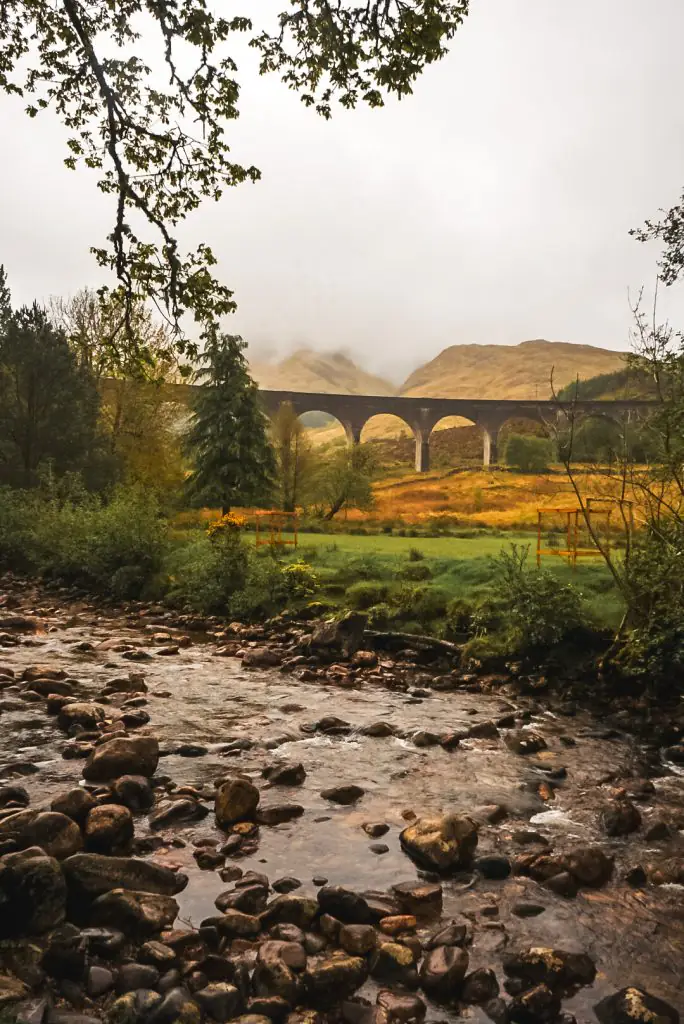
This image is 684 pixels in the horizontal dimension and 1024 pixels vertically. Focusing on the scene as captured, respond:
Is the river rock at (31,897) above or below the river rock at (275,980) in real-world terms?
above

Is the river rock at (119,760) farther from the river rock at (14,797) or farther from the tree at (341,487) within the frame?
the tree at (341,487)

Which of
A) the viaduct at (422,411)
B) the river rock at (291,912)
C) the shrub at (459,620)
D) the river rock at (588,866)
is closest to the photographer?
the river rock at (291,912)

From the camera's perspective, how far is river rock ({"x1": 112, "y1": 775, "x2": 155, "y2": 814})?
602 centimetres

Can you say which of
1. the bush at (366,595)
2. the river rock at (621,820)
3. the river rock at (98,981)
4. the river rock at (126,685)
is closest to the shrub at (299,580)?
the bush at (366,595)

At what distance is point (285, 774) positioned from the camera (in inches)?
269

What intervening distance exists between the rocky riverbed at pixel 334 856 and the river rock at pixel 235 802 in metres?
0.02

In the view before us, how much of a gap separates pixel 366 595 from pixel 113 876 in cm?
1047

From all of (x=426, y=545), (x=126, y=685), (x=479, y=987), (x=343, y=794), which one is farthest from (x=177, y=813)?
(x=426, y=545)

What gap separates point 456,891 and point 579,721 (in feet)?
16.1

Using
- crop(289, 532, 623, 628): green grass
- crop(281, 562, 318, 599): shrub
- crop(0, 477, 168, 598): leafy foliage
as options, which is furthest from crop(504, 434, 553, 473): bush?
crop(281, 562, 318, 599): shrub

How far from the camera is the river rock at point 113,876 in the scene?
444 centimetres

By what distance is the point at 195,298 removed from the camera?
30.7 ft

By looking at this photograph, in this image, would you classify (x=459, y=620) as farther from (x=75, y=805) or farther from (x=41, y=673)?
(x=75, y=805)

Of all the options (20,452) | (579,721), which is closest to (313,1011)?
(579,721)
